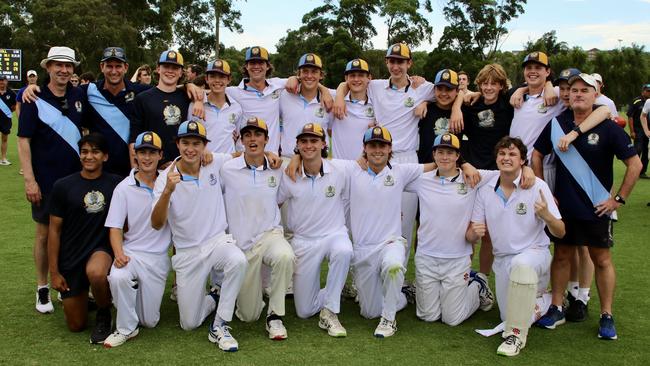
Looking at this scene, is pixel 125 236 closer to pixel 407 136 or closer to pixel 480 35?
pixel 407 136

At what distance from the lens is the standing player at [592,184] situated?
559 centimetres

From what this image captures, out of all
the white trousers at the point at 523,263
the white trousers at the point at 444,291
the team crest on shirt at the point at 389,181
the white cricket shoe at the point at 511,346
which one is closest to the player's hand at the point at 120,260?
the team crest on shirt at the point at 389,181

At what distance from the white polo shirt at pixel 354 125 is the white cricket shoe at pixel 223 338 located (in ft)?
9.20

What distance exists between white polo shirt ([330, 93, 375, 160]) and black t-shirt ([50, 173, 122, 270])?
290 cm

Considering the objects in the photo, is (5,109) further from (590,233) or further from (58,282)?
(590,233)

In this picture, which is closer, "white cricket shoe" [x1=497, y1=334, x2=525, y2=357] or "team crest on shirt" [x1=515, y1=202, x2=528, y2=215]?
"white cricket shoe" [x1=497, y1=334, x2=525, y2=357]

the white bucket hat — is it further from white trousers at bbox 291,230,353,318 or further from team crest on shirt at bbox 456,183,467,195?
team crest on shirt at bbox 456,183,467,195

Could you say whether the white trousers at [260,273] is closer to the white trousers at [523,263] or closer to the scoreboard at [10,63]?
the white trousers at [523,263]

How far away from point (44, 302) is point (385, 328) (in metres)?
3.49

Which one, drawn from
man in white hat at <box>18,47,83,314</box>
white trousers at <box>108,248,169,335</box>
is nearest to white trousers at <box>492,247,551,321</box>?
white trousers at <box>108,248,169,335</box>

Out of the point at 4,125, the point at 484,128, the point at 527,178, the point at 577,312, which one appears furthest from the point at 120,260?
the point at 4,125

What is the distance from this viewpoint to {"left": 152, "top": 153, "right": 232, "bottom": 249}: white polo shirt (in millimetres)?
5707

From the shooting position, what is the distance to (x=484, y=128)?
6793mm

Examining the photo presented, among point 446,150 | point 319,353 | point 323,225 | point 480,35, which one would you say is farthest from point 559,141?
point 480,35
